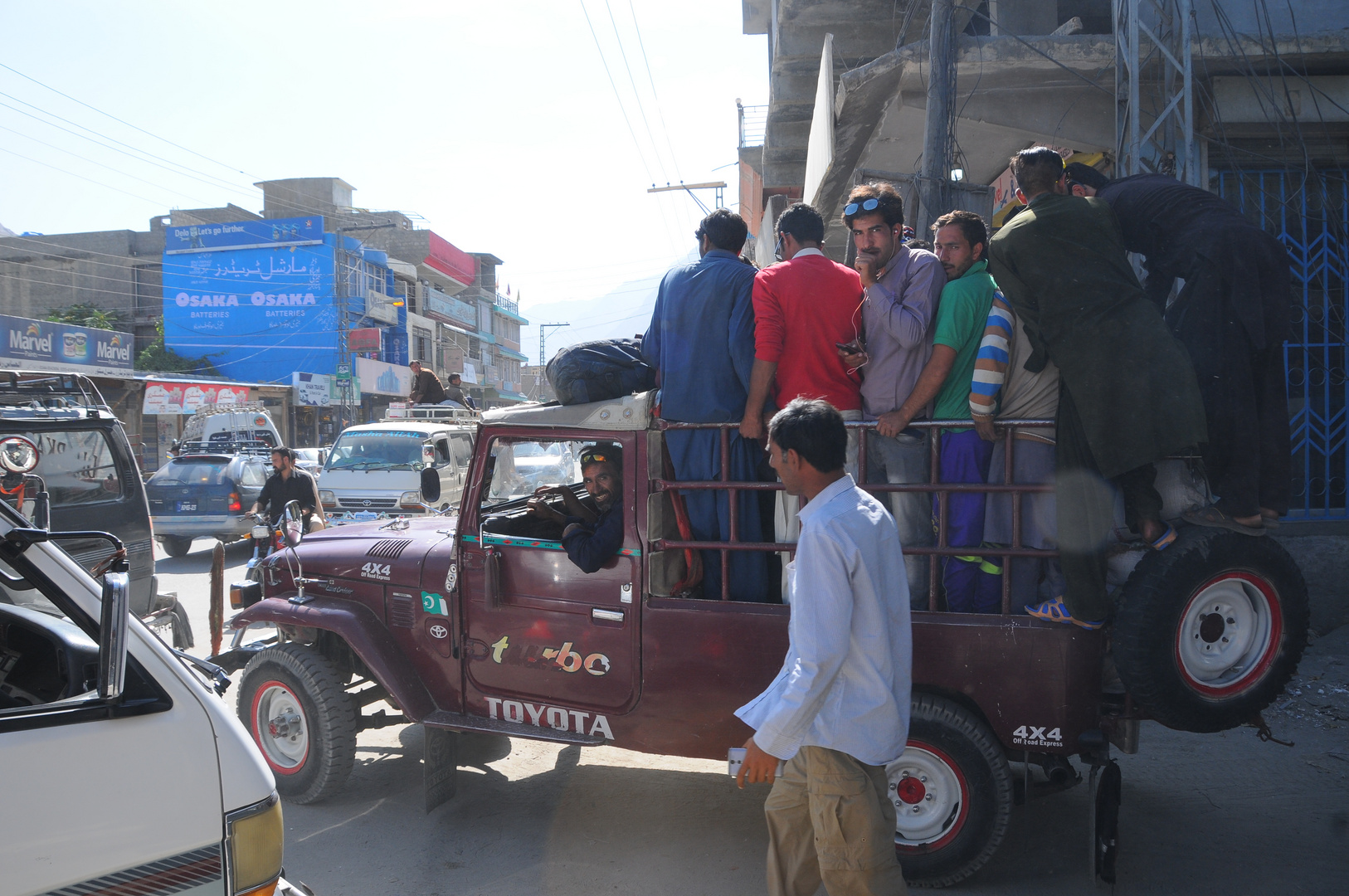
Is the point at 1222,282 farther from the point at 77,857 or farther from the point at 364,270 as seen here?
the point at 364,270

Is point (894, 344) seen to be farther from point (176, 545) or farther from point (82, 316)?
point (82, 316)

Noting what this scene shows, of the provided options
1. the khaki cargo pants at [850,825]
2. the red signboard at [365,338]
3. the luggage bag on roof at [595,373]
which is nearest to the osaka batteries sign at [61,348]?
the red signboard at [365,338]

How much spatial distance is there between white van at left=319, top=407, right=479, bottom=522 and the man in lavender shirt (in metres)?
8.32

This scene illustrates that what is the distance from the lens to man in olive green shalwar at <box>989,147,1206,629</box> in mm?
3016

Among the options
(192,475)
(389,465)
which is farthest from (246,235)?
(389,465)

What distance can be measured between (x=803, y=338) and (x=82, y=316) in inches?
1642

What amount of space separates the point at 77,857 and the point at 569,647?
2259 mm

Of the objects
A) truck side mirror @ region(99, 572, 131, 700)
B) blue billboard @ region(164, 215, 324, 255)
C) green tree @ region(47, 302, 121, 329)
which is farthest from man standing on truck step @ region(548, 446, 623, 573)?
green tree @ region(47, 302, 121, 329)

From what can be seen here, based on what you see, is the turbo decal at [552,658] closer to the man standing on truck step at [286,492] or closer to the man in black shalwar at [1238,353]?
the man in black shalwar at [1238,353]

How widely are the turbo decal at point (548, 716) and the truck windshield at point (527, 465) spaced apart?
967 mm

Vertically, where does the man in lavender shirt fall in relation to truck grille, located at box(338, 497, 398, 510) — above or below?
above

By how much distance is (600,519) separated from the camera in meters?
3.80

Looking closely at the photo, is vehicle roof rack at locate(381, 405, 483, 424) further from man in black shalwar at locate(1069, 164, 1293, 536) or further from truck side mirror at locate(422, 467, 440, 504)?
man in black shalwar at locate(1069, 164, 1293, 536)

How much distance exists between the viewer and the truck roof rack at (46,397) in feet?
20.9
